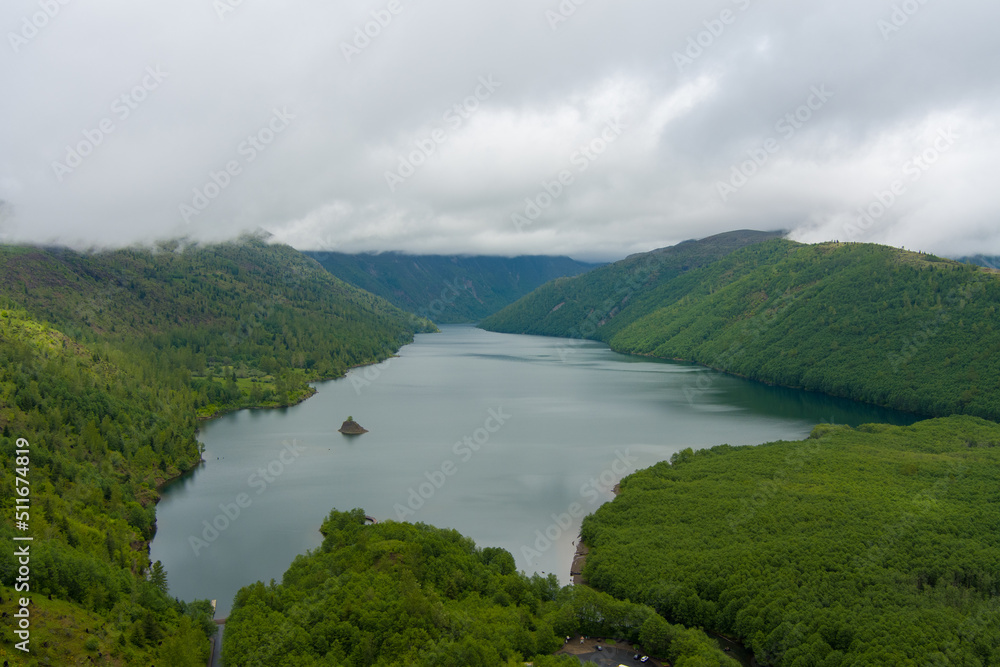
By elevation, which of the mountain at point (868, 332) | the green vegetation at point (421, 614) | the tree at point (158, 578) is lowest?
the tree at point (158, 578)

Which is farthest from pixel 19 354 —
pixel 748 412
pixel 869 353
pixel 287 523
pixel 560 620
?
pixel 869 353

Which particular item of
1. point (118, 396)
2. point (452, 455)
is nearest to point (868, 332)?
point (452, 455)

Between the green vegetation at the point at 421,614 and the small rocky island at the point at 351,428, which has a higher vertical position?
the small rocky island at the point at 351,428

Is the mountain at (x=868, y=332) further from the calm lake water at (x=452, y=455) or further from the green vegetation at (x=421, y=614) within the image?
the green vegetation at (x=421, y=614)

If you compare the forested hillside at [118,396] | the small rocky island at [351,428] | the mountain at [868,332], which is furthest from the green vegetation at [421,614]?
the mountain at [868,332]

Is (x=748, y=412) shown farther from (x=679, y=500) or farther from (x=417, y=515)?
(x=417, y=515)

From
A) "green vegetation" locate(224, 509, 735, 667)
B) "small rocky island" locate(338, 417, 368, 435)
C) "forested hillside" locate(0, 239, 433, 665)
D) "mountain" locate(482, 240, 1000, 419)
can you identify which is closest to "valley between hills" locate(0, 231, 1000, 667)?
"green vegetation" locate(224, 509, 735, 667)

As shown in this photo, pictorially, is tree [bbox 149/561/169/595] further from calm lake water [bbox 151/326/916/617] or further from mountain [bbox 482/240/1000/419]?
mountain [bbox 482/240/1000/419]

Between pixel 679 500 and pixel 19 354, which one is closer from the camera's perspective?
pixel 679 500
